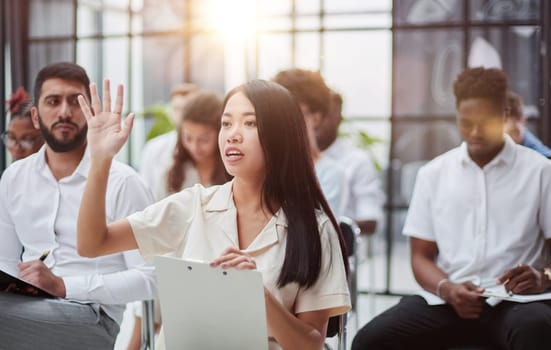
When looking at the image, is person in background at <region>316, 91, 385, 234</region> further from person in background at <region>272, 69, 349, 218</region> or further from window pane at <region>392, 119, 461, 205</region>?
person in background at <region>272, 69, 349, 218</region>

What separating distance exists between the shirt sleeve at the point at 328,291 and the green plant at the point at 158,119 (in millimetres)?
3601

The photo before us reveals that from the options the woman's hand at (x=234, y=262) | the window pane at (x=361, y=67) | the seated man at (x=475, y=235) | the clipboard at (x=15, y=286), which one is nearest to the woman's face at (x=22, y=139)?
the clipboard at (x=15, y=286)

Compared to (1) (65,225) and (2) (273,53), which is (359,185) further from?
(1) (65,225)

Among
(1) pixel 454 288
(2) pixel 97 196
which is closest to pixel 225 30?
(1) pixel 454 288

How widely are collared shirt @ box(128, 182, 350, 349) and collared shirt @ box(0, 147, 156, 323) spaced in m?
0.41

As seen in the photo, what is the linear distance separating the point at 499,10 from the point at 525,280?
7.75ft

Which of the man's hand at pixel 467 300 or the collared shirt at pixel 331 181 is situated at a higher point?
the collared shirt at pixel 331 181

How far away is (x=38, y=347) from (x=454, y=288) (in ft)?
4.50

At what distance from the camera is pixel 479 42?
14.9 feet

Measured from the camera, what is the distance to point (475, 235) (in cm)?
279

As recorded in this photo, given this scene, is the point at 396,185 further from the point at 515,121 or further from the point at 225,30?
the point at 515,121

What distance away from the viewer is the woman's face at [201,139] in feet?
11.8

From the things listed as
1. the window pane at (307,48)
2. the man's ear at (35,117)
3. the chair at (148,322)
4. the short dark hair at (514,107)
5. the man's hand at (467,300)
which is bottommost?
the chair at (148,322)

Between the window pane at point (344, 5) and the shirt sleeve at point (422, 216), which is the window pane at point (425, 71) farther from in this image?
the shirt sleeve at point (422, 216)
